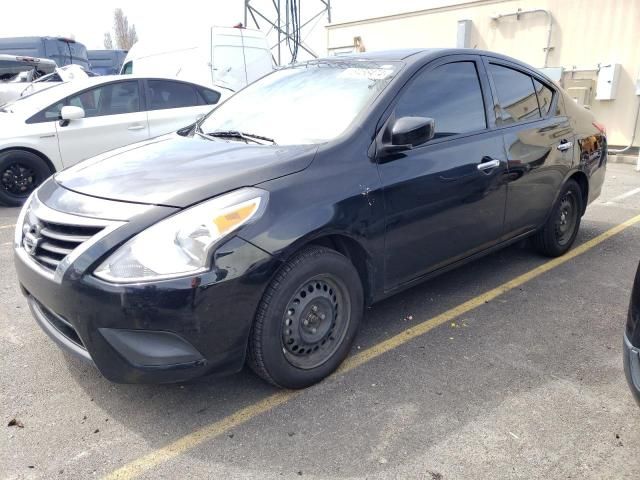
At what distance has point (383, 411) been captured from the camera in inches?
102

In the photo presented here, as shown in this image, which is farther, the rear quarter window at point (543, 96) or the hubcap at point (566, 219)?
the hubcap at point (566, 219)

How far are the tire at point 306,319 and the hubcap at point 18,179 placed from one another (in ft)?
→ 17.6

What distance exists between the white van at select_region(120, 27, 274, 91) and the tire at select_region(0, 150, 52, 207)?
170 inches

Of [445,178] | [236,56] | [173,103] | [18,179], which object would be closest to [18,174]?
[18,179]

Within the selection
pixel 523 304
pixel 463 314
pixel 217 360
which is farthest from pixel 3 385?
pixel 523 304

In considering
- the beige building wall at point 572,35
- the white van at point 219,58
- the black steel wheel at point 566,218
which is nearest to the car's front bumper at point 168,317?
the black steel wheel at point 566,218

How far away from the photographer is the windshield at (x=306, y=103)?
118 inches

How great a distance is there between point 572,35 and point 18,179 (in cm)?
1020

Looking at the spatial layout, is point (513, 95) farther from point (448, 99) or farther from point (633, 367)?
point (633, 367)

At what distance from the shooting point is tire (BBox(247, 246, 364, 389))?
2469 mm

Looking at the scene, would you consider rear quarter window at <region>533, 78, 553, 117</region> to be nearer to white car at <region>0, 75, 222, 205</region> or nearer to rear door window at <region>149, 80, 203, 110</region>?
white car at <region>0, 75, 222, 205</region>

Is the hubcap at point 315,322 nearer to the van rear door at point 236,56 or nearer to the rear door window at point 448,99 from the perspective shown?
the rear door window at point 448,99

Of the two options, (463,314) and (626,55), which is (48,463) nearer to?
(463,314)

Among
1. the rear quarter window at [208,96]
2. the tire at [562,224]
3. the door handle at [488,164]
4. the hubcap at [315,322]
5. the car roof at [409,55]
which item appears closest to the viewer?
the hubcap at [315,322]
